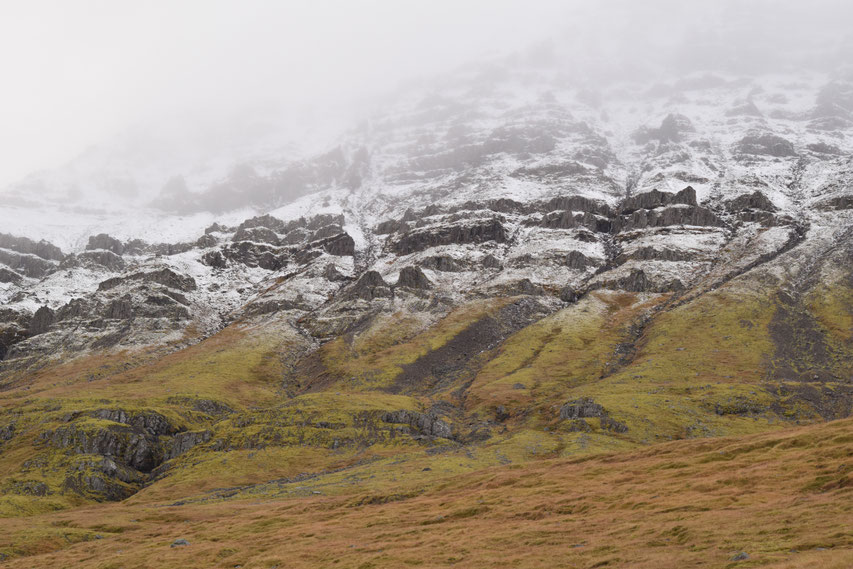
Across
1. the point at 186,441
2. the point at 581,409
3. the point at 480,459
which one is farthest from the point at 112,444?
the point at 581,409

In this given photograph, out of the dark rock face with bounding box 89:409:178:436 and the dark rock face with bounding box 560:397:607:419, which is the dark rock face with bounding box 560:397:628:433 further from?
the dark rock face with bounding box 89:409:178:436

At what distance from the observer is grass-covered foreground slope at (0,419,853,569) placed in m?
37.4

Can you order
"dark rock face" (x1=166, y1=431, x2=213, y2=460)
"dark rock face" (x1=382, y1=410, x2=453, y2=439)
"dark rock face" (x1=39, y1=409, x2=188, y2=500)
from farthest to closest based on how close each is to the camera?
"dark rock face" (x1=166, y1=431, x2=213, y2=460), "dark rock face" (x1=382, y1=410, x2=453, y2=439), "dark rock face" (x1=39, y1=409, x2=188, y2=500)

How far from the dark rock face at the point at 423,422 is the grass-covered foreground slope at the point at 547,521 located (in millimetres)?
47175

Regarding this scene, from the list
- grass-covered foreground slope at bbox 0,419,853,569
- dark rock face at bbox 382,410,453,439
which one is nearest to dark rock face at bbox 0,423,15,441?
grass-covered foreground slope at bbox 0,419,853,569

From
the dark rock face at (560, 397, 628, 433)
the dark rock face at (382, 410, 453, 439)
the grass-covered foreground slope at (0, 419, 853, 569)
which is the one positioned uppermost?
the grass-covered foreground slope at (0, 419, 853, 569)

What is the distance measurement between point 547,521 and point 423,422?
88.1 m

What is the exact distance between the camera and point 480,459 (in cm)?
11012

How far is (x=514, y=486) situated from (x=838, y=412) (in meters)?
91.8

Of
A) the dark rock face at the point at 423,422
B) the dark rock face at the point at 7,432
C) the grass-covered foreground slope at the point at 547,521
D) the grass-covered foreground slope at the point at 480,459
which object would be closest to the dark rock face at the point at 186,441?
the grass-covered foreground slope at the point at 480,459

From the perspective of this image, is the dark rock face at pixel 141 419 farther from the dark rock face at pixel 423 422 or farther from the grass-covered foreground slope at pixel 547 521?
the dark rock face at pixel 423 422

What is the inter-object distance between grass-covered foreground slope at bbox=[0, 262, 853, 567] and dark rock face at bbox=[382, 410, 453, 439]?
572 mm

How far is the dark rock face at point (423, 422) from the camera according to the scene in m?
139

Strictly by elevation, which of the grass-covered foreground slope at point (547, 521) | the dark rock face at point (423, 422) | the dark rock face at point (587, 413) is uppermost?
the grass-covered foreground slope at point (547, 521)
